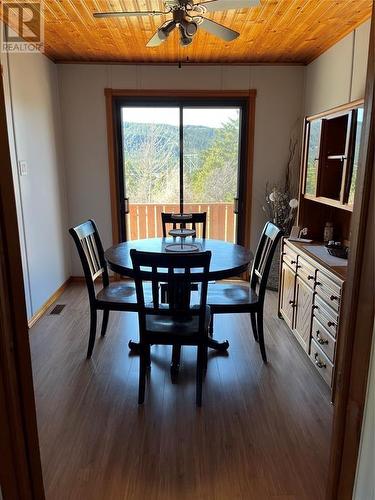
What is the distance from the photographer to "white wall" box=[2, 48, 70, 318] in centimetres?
312

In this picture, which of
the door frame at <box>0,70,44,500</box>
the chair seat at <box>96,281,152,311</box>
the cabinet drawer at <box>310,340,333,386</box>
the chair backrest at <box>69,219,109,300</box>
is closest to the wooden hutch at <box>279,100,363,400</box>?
the cabinet drawer at <box>310,340,333,386</box>

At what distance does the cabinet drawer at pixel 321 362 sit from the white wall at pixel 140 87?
87.0 inches

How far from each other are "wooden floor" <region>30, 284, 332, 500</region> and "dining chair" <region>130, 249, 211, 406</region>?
0.21m

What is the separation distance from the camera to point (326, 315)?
91.4 inches

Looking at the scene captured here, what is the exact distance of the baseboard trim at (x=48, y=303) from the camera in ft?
11.0

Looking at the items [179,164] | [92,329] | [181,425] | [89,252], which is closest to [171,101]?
[179,164]

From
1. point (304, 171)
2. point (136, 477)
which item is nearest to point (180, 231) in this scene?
point (304, 171)

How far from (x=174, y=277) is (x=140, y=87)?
288 cm

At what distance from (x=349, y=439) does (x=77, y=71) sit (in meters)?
4.34

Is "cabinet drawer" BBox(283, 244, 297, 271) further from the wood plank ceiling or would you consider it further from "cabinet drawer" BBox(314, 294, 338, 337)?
the wood plank ceiling

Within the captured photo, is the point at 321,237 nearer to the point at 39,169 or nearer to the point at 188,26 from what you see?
the point at 188,26

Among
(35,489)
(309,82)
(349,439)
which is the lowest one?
(35,489)

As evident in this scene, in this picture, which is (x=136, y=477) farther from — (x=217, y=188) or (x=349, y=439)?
(x=217, y=188)

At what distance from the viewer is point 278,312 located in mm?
3467
